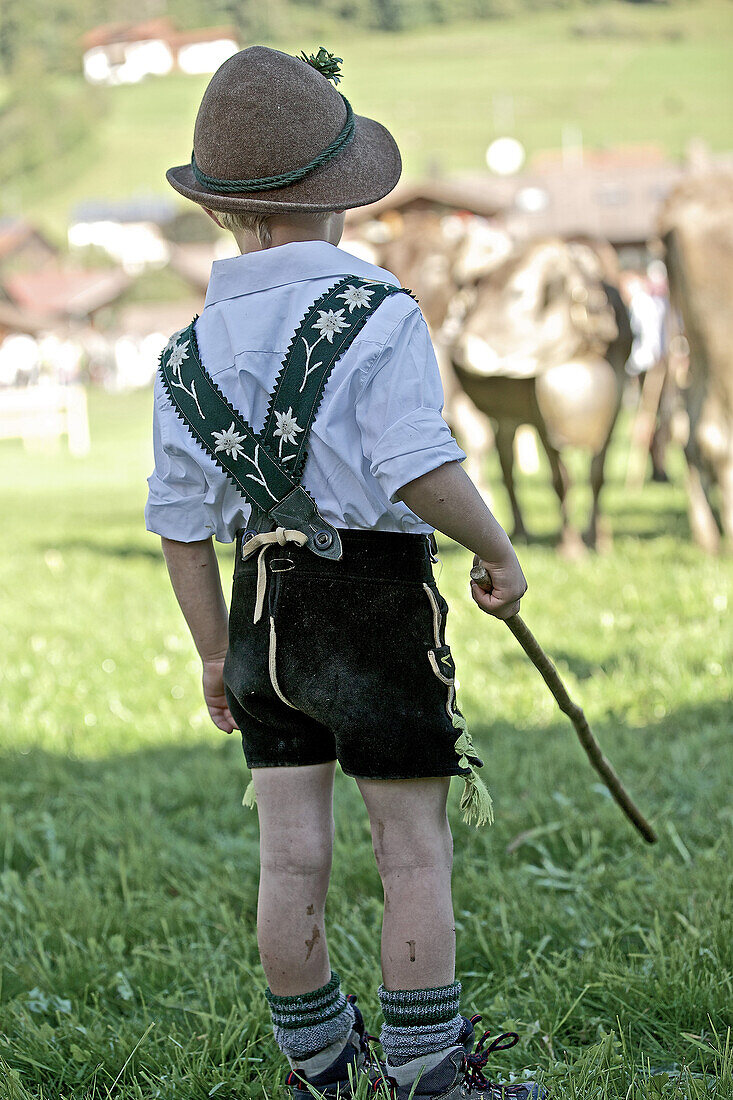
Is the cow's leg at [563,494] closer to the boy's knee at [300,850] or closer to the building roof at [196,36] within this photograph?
the boy's knee at [300,850]

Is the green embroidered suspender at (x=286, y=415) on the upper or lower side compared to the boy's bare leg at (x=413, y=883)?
upper

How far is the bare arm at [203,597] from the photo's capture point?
217 cm

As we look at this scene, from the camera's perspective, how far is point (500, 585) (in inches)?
77.2

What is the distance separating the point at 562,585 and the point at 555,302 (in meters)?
1.76

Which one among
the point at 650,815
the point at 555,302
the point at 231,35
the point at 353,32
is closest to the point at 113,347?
the point at 555,302

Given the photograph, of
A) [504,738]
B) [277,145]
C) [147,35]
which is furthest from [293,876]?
[147,35]

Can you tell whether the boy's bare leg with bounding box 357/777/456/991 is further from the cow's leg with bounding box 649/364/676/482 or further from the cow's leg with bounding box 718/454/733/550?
the cow's leg with bounding box 649/364/676/482

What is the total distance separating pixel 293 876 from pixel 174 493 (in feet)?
2.28

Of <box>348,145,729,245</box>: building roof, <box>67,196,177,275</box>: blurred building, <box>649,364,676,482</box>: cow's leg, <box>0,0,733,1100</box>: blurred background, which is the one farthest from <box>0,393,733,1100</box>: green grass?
<box>67,196,177,275</box>: blurred building

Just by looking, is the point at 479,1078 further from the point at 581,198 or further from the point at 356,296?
the point at 581,198

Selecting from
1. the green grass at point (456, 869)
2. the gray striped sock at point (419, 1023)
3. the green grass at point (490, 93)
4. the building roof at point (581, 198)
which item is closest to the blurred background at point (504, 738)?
the green grass at point (456, 869)

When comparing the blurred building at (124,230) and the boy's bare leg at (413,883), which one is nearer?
the boy's bare leg at (413,883)

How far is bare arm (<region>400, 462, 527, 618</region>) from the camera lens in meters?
1.81

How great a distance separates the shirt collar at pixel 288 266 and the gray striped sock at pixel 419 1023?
1.17m
